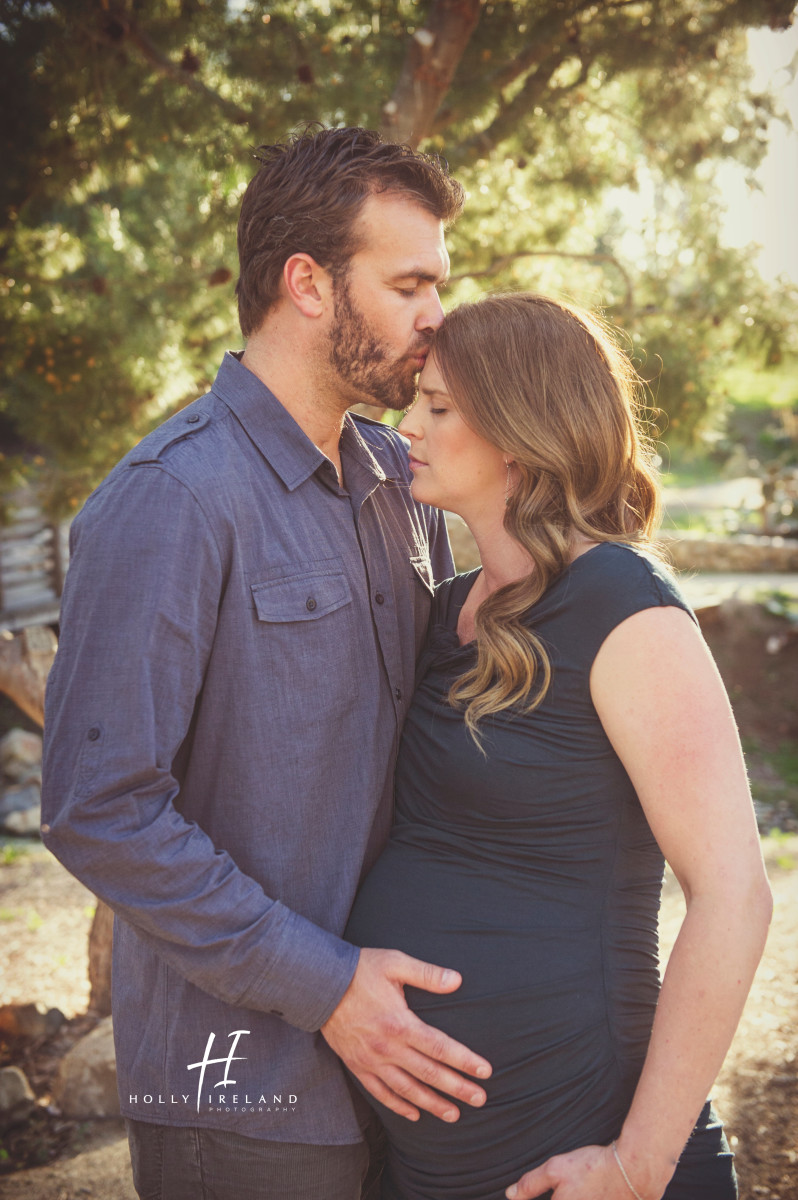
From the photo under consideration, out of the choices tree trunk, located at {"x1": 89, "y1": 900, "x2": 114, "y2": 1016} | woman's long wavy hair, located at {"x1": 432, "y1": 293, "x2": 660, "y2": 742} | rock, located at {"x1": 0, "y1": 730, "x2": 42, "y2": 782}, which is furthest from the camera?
rock, located at {"x1": 0, "y1": 730, "x2": 42, "y2": 782}

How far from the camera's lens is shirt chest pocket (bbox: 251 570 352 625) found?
1.65m

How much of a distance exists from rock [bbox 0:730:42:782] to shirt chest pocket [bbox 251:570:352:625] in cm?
880

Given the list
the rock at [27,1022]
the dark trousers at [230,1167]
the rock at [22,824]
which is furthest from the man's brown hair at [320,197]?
the rock at [22,824]

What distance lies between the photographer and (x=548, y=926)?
160 cm

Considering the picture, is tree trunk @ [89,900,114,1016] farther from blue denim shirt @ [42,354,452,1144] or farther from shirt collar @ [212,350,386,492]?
shirt collar @ [212,350,386,492]

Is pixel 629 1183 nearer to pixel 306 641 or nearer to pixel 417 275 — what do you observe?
pixel 306 641

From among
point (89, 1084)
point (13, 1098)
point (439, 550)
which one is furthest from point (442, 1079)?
point (13, 1098)

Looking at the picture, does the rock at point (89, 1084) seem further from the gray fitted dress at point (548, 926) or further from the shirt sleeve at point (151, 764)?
the shirt sleeve at point (151, 764)

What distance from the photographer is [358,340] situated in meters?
1.94

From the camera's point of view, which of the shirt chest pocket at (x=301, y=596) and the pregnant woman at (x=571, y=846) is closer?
the pregnant woman at (x=571, y=846)

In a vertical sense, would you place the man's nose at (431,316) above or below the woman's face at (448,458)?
above

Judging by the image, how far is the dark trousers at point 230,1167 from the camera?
164cm

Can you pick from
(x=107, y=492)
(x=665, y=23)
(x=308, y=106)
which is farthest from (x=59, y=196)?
(x=107, y=492)

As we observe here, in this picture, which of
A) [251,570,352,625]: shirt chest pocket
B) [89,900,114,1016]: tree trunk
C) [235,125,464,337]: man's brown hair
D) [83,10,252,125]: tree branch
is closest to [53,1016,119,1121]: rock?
[89,900,114,1016]: tree trunk
